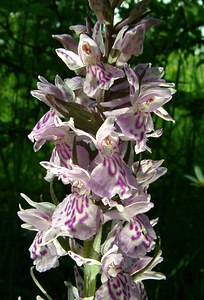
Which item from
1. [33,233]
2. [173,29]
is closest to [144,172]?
[33,233]

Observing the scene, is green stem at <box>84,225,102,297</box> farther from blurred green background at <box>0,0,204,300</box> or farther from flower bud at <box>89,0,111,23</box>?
blurred green background at <box>0,0,204,300</box>

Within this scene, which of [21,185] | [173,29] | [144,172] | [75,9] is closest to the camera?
[144,172]

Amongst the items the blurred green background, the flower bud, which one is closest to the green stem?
the flower bud

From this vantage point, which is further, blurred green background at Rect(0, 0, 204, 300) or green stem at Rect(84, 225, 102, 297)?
blurred green background at Rect(0, 0, 204, 300)

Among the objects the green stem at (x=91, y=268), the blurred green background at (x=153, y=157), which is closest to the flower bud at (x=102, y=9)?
the green stem at (x=91, y=268)

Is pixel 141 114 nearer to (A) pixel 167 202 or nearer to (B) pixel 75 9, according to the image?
(B) pixel 75 9

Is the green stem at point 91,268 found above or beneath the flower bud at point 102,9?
beneath

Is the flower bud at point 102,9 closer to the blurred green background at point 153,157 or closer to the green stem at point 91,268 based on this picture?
the green stem at point 91,268

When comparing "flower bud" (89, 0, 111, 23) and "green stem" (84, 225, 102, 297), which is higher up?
"flower bud" (89, 0, 111, 23)
